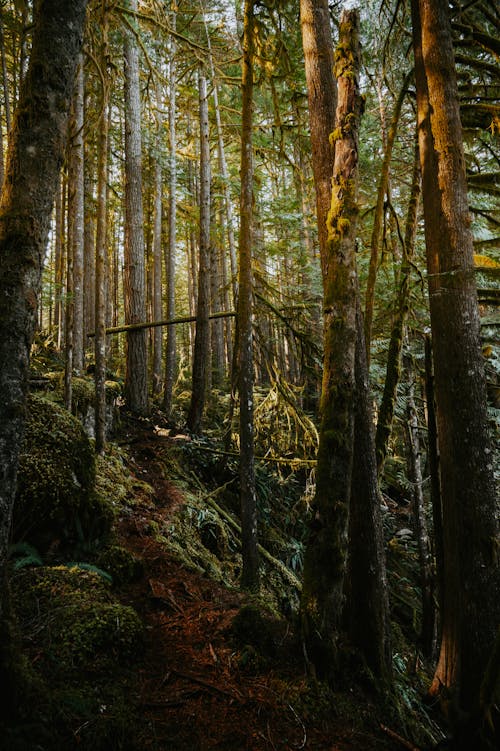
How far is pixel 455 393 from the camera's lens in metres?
4.30

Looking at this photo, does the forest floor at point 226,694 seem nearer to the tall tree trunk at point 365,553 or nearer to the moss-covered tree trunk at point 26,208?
the tall tree trunk at point 365,553

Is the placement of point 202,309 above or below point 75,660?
above

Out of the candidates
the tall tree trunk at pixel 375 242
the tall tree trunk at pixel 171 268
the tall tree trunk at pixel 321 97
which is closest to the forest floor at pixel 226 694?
the tall tree trunk at pixel 375 242

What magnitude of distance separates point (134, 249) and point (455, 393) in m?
8.37

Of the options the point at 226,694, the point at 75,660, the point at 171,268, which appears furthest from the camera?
the point at 171,268

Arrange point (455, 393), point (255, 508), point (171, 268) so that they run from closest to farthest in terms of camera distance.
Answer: point (455, 393) < point (255, 508) < point (171, 268)

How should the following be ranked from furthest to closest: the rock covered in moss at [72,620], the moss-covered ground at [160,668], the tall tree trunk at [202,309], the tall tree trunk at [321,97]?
the tall tree trunk at [202,309] → the tall tree trunk at [321,97] → the rock covered in moss at [72,620] → the moss-covered ground at [160,668]

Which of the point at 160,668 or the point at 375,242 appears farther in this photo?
the point at 375,242

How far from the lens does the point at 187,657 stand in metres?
3.06

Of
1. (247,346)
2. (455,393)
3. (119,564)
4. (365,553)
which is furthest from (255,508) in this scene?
(455,393)

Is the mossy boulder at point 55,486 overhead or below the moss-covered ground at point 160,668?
overhead

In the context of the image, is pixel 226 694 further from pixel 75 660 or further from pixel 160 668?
pixel 75 660

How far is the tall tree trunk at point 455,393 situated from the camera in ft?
12.8

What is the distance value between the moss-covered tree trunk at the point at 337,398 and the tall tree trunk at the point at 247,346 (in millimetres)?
1601
